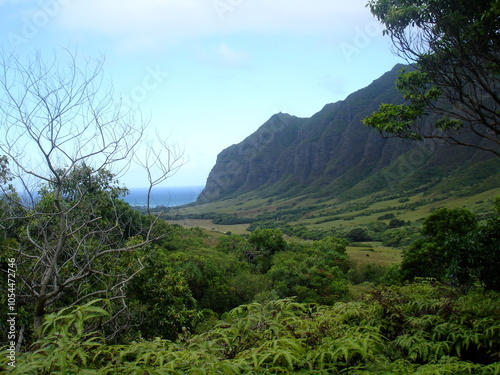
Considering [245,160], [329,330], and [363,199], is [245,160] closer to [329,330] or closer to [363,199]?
[363,199]

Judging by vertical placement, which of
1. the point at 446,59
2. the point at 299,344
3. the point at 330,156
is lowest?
the point at 299,344

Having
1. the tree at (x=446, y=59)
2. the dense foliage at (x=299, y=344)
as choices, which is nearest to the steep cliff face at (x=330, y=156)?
the tree at (x=446, y=59)

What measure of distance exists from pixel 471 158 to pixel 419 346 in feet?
350

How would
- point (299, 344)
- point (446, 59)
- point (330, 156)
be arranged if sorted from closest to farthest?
point (299, 344), point (446, 59), point (330, 156)

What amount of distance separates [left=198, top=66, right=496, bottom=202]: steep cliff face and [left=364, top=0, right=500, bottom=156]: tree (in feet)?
322

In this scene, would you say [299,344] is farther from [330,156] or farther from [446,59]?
[330,156]

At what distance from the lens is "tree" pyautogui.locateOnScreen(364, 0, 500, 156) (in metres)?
6.11

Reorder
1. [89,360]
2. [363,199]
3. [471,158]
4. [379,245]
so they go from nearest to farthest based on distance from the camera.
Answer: [89,360], [379,245], [471,158], [363,199]

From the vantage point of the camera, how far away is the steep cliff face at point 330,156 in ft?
360

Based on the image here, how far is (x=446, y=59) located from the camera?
6.70 metres

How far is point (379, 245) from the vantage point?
59.6 meters

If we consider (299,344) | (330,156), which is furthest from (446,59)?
(330,156)

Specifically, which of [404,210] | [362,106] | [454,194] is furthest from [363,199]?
[362,106]

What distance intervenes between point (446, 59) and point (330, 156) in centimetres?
14065
